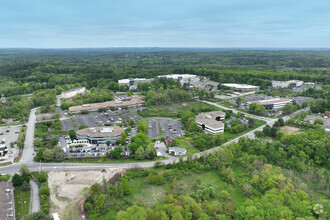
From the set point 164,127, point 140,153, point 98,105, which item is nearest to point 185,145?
point 140,153

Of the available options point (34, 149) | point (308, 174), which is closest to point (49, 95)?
point (34, 149)

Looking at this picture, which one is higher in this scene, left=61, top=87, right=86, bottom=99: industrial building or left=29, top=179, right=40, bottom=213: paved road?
left=61, top=87, right=86, bottom=99: industrial building

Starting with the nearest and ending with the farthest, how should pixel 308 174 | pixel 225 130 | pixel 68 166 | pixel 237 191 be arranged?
pixel 237 191 < pixel 308 174 < pixel 68 166 < pixel 225 130

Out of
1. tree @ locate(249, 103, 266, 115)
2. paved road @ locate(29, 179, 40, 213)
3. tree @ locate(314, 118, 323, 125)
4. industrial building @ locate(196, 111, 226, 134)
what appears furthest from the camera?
tree @ locate(249, 103, 266, 115)

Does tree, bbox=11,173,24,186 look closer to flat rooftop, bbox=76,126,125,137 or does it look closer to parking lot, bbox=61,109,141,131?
flat rooftop, bbox=76,126,125,137

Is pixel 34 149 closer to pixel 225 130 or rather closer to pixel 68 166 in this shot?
pixel 68 166

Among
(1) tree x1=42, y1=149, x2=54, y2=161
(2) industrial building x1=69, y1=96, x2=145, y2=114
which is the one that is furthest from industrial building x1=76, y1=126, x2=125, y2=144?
(2) industrial building x1=69, y1=96, x2=145, y2=114

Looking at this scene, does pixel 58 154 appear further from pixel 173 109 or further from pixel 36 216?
pixel 173 109
